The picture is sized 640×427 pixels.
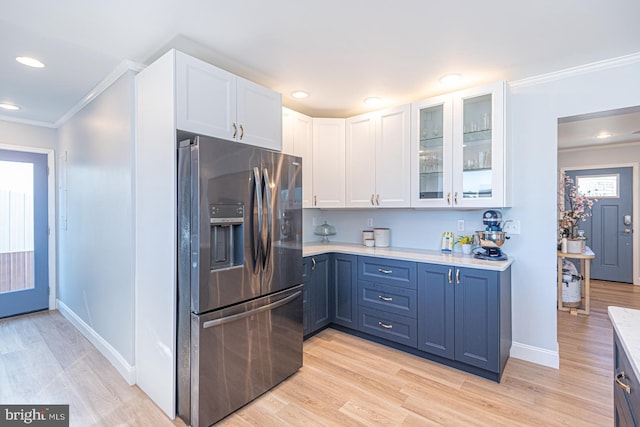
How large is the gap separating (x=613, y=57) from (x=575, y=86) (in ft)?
0.88

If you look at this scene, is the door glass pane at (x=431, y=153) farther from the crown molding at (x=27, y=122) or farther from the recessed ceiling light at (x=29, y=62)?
the crown molding at (x=27, y=122)

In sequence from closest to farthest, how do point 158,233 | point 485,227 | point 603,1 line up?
point 603,1 → point 158,233 → point 485,227

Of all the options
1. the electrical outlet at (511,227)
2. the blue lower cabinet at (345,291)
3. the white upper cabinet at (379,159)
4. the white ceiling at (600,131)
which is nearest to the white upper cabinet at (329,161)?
the white upper cabinet at (379,159)

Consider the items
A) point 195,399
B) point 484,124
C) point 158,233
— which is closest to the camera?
point 195,399

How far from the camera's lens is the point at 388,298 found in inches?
114

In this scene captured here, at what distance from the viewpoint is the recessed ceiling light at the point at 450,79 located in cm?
254

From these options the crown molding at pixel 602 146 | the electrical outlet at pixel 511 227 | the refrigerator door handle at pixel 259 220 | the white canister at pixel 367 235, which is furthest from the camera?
the crown molding at pixel 602 146

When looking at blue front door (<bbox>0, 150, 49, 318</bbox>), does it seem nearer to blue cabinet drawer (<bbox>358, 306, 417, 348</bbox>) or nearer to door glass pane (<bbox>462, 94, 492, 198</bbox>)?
blue cabinet drawer (<bbox>358, 306, 417, 348</bbox>)

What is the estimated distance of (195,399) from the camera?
1800mm

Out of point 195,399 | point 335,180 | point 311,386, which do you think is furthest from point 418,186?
point 195,399

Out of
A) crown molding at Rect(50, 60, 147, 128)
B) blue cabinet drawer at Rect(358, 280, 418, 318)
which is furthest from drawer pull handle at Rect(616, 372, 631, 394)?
crown molding at Rect(50, 60, 147, 128)

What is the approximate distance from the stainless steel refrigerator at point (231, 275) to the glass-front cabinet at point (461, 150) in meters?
1.39

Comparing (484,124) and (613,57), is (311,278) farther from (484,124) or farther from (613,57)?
(613,57)

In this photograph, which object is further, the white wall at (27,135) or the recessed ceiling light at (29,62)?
the white wall at (27,135)
